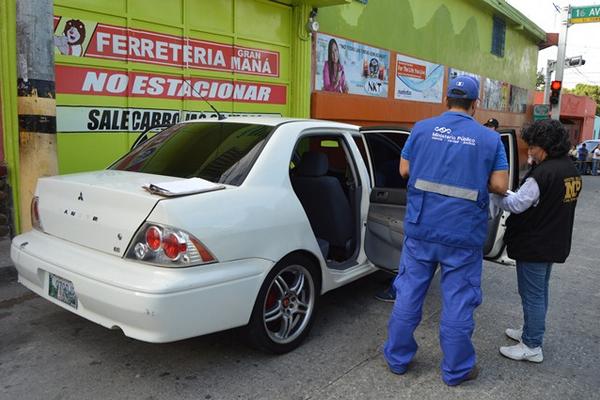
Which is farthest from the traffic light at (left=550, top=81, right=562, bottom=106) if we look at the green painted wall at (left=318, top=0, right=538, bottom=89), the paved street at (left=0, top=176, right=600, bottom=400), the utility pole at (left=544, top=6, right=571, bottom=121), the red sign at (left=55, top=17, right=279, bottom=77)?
the paved street at (left=0, top=176, right=600, bottom=400)

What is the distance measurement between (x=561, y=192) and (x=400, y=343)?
1.41m

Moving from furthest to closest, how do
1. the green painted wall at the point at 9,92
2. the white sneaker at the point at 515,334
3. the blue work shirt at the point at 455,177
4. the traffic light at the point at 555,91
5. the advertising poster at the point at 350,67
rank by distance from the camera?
the traffic light at the point at 555,91 < the advertising poster at the point at 350,67 < the green painted wall at the point at 9,92 < the white sneaker at the point at 515,334 < the blue work shirt at the point at 455,177

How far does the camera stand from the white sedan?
2834 mm

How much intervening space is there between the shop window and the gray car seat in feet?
53.8

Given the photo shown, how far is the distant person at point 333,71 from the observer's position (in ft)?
34.5

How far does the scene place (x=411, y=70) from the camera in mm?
13477

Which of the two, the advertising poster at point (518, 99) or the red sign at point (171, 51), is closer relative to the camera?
the red sign at point (171, 51)

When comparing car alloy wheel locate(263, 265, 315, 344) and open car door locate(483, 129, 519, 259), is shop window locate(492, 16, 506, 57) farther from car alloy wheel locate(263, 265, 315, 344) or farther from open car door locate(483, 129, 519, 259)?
car alloy wheel locate(263, 265, 315, 344)

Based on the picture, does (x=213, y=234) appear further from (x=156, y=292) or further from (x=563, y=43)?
(x=563, y=43)

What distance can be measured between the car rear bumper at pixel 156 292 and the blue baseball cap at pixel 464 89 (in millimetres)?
1518

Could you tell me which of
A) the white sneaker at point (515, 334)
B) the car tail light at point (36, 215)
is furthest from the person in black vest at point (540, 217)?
the car tail light at point (36, 215)

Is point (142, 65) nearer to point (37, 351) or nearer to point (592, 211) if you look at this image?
point (37, 351)

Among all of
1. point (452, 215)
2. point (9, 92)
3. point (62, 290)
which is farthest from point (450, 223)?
point (9, 92)

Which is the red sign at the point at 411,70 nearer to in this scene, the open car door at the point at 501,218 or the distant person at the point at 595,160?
the open car door at the point at 501,218
